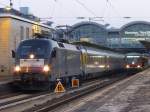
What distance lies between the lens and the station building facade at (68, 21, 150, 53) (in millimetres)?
133000

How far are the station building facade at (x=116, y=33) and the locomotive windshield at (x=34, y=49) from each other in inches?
3919

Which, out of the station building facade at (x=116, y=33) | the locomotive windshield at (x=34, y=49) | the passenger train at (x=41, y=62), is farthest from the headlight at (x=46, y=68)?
the station building facade at (x=116, y=33)

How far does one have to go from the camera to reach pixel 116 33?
451 feet

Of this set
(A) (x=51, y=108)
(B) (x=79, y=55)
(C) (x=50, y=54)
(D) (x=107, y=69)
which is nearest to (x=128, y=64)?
(D) (x=107, y=69)

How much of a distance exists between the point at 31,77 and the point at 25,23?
30353mm

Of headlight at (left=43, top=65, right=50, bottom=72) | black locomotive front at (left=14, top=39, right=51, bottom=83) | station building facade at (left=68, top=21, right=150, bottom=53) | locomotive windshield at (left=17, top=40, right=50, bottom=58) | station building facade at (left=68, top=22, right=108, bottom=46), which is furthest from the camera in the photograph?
station building facade at (left=68, top=22, right=108, bottom=46)

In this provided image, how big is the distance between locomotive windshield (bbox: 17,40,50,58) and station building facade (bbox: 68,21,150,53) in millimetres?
99548

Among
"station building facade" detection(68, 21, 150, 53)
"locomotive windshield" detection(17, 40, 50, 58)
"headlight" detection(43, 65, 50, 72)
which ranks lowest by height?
"headlight" detection(43, 65, 50, 72)

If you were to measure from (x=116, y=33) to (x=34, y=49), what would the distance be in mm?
108787

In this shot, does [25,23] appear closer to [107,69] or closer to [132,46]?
[107,69]

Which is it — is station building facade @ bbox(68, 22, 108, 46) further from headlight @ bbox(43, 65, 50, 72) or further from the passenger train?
headlight @ bbox(43, 65, 50, 72)

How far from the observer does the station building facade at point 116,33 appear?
133000mm

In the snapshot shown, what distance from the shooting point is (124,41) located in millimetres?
134000

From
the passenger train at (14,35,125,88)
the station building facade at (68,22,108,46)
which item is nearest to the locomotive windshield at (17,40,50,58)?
the passenger train at (14,35,125,88)
